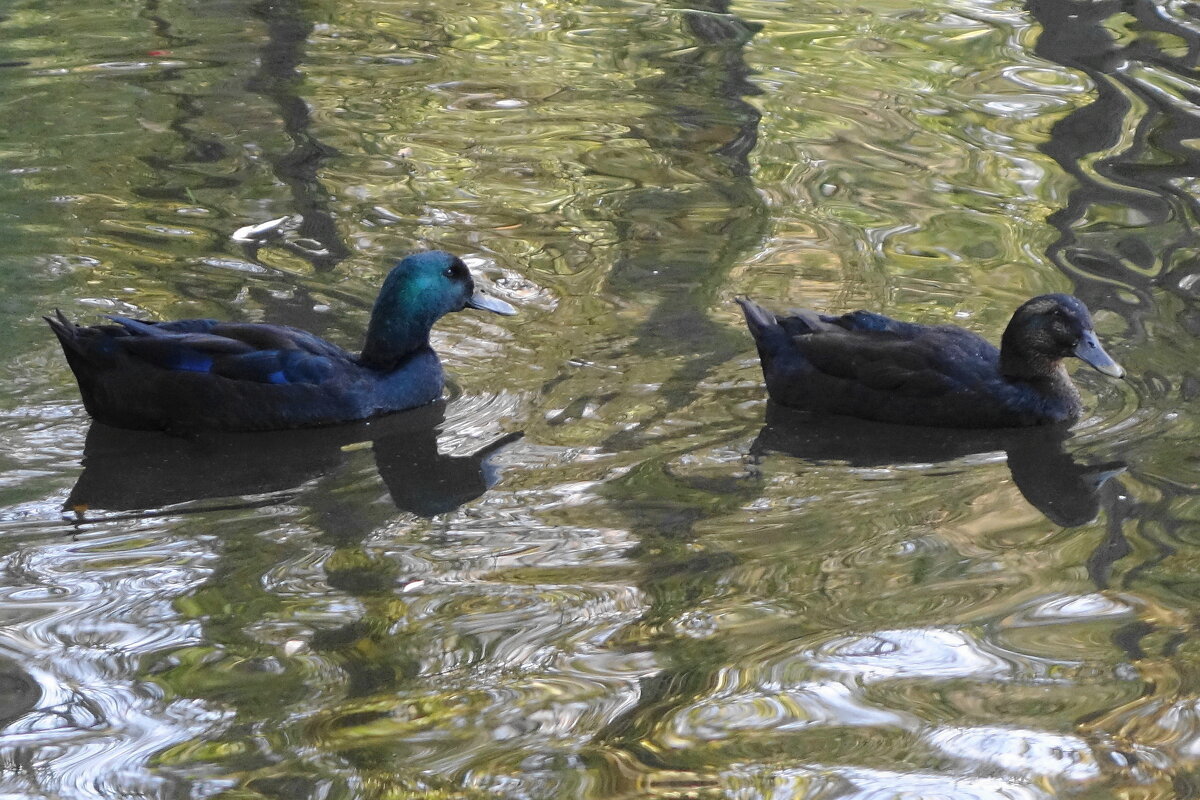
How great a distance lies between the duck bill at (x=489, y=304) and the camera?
324 inches

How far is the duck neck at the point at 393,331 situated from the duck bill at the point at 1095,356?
3304 mm

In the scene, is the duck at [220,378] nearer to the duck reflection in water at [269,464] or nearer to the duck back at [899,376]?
the duck reflection in water at [269,464]

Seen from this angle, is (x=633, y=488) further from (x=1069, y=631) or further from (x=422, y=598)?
(x=1069, y=631)

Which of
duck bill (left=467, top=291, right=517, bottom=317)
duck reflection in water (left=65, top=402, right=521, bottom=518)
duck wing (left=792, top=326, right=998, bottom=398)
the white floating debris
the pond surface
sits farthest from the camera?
duck bill (left=467, top=291, right=517, bottom=317)

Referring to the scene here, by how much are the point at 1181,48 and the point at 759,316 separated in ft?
24.9

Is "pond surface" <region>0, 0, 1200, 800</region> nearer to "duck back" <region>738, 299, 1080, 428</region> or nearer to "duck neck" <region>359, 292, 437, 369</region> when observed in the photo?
"duck back" <region>738, 299, 1080, 428</region>

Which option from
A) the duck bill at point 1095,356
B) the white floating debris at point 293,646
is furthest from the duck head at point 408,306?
the duck bill at point 1095,356

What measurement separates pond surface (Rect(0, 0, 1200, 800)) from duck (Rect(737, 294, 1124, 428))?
5.5 inches

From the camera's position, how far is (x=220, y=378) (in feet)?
24.4

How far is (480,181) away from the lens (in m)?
10.8

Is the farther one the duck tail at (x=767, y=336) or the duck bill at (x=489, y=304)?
the duck bill at (x=489, y=304)

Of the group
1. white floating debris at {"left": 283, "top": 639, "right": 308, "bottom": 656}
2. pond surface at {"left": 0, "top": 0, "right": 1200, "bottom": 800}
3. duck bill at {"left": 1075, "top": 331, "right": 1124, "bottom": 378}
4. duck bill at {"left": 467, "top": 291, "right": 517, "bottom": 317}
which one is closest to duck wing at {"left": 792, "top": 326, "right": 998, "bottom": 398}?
pond surface at {"left": 0, "top": 0, "right": 1200, "bottom": 800}

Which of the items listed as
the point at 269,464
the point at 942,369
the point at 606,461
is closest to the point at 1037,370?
the point at 942,369

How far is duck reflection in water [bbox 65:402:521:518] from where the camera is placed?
268 inches
